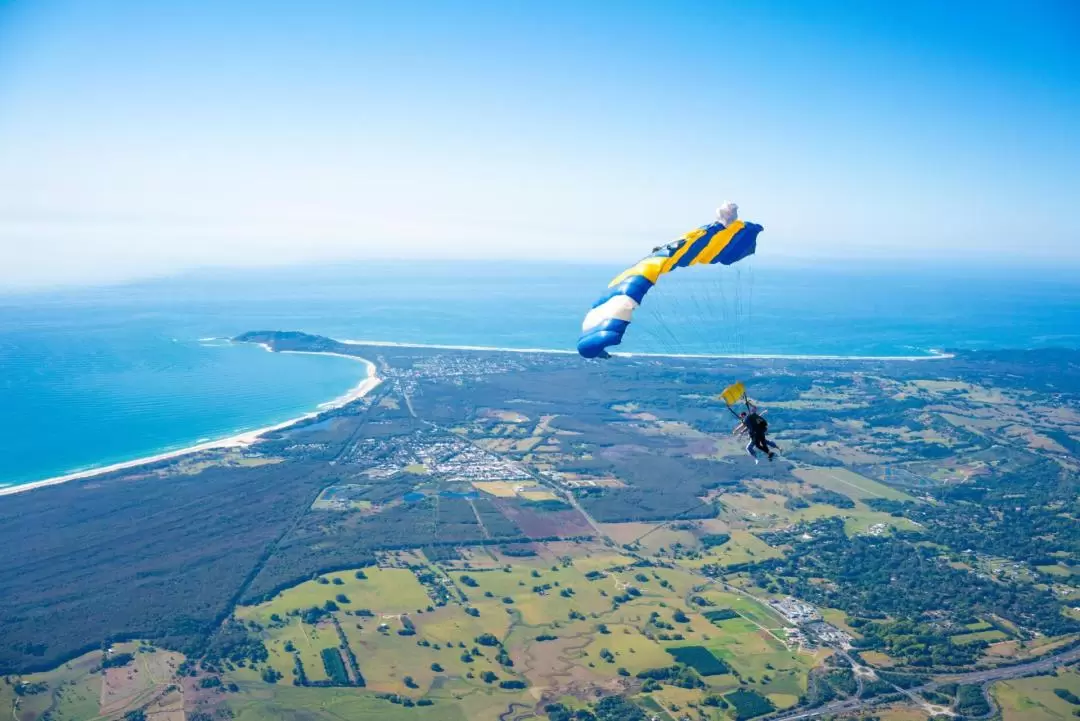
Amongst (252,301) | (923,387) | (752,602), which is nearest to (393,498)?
(752,602)

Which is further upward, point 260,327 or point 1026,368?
point 1026,368

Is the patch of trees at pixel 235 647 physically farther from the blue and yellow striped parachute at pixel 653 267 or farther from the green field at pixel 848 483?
the green field at pixel 848 483

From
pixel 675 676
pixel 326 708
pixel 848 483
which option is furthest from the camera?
pixel 848 483

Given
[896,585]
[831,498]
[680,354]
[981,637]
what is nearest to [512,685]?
[981,637]

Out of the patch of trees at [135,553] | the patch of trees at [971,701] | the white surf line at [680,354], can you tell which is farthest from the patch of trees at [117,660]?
the white surf line at [680,354]

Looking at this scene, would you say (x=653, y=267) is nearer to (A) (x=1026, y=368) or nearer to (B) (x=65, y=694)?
(B) (x=65, y=694)

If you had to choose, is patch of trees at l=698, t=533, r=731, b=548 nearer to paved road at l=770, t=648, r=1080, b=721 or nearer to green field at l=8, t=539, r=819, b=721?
green field at l=8, t=539, r=819, b=721
